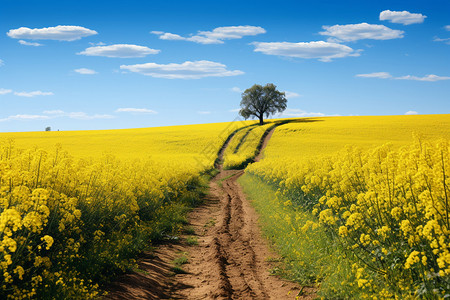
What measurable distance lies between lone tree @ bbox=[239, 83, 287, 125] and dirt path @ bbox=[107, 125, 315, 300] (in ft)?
211

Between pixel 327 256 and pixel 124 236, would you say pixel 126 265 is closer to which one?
pixel 124 236

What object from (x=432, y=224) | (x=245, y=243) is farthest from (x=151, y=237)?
(x=432, y=224)

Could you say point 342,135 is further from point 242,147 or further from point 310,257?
point 310,257

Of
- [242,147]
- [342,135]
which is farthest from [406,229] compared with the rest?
[342,135]

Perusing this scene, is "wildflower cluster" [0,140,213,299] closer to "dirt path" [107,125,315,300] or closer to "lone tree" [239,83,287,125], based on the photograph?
"dirt path" [107,125,315,300]

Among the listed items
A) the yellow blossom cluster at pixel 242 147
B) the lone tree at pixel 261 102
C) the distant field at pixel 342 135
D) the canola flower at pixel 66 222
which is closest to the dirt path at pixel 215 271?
the canola flower at pixel 66 222

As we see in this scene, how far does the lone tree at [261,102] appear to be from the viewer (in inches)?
3071

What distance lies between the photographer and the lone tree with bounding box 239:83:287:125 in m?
78.0

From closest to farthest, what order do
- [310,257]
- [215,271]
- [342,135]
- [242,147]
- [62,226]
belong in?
[62,226] < [310,257] < [215,271] < [242,147] < [342,135]

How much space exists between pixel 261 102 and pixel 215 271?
71.1m

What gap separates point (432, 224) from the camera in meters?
4.84

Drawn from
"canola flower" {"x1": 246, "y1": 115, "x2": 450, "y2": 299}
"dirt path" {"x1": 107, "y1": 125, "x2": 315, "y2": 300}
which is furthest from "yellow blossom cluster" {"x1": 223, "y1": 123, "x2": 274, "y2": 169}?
"canola flower" {"x1": 246, "y1": 115, "x2": 450, "y2": 299}

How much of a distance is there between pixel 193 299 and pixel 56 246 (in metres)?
3.01

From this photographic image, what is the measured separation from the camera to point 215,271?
9164 millimetres
